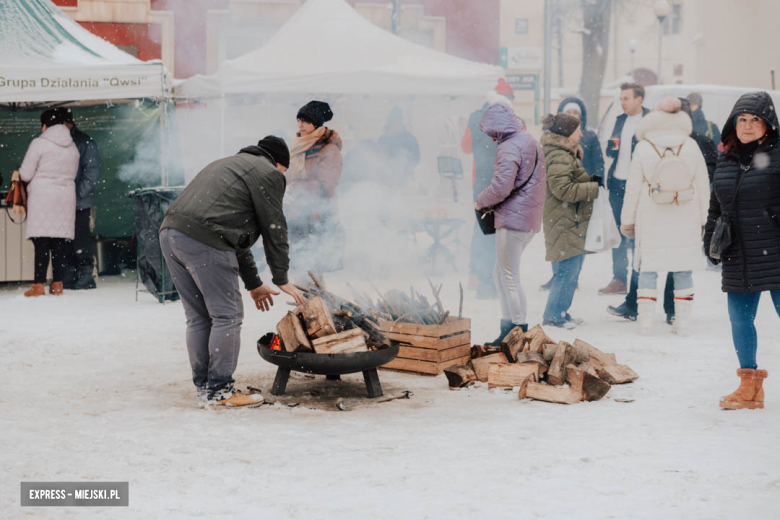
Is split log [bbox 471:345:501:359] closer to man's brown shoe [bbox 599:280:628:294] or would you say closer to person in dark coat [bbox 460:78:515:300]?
person in dark coat [bbox 460:78:515:300]

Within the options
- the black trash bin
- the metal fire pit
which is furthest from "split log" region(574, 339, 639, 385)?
the black trash bin

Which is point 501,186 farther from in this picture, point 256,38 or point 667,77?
point 667,77

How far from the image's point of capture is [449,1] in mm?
22016

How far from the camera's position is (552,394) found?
5.32 metres

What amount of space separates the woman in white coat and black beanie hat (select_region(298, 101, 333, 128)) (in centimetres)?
276

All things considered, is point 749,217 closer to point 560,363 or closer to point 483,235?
point 560,363

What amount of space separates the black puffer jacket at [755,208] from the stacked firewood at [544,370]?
40.0 inches

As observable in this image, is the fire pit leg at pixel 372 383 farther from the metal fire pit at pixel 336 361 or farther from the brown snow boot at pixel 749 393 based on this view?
the brown snow boot at pixel 749 393

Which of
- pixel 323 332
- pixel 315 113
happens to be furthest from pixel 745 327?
pixel 315 113

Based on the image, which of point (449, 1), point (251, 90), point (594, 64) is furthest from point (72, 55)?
point (594, 64)

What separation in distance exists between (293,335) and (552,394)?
1638 millimetres

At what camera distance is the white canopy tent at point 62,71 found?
9336 millimetres

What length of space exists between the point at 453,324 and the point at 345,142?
12.8 m

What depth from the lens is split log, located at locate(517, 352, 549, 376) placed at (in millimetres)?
5742
